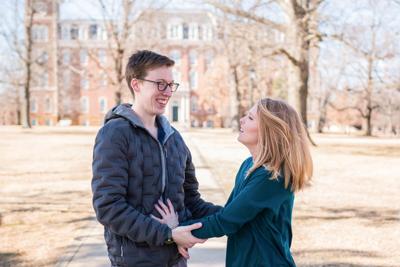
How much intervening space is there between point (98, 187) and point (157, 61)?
72cm

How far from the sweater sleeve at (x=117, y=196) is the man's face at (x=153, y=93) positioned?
0.89ft

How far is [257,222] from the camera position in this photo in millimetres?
2779

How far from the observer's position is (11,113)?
255 ft

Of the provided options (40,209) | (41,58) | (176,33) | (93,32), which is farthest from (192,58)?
(40,209)

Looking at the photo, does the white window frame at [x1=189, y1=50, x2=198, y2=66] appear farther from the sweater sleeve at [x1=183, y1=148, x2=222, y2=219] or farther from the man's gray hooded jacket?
the man's gray hooded jacket

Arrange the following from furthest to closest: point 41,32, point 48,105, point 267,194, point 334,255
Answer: point 48,105 → point 41,32 → point 334,255 → point 267,194

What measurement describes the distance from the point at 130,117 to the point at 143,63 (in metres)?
0.30

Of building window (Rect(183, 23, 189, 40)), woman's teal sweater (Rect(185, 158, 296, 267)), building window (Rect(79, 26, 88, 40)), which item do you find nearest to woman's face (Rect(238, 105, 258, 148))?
woman's teal sweater (Rect(185, 158, 296, 267))

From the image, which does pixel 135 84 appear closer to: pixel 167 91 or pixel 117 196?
pixel 167 91

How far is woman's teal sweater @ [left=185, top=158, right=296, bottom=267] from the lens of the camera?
8.83ft

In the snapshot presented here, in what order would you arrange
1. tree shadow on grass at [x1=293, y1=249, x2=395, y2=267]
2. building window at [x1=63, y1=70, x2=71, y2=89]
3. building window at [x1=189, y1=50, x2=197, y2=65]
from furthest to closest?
building window at [x1=189, y1=50, x2=197, y2=65]
building window at [x1=63, y1=70, x2=71, y2=89]
tree shadow on grass at [x1=293, y1=249, x2=395, y2=267]

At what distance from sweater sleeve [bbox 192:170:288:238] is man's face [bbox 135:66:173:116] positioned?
2.04ft

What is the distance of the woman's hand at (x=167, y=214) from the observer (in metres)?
2.74

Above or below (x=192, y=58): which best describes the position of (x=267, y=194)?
below
